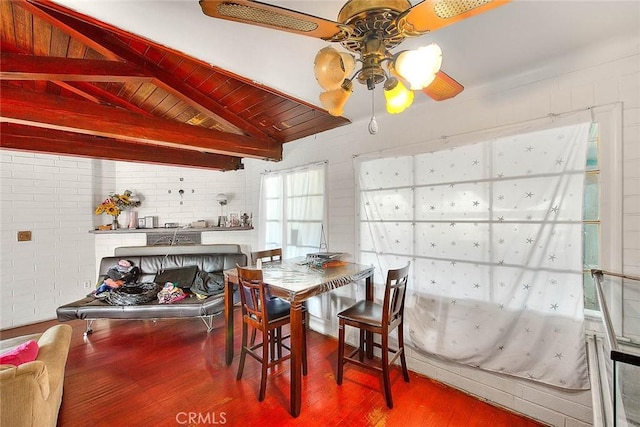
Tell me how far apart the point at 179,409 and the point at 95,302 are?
6.54 ft

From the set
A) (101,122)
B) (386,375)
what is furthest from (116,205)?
(386,375)

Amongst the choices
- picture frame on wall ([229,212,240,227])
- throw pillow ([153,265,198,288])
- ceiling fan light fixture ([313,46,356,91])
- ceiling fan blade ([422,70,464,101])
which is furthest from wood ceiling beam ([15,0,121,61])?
picture frame on wall ([229,212,240,227])

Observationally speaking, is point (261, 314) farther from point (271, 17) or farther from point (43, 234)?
point (43, 234)

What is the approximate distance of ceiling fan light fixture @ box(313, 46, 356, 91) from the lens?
0.99 metres

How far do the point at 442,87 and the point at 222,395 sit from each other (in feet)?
8.80

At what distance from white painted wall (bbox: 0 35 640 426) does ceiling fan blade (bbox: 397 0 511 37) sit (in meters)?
1.34

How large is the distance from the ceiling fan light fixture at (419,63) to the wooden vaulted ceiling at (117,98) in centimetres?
136

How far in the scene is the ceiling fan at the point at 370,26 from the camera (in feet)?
2.75

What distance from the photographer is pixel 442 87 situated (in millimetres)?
1489

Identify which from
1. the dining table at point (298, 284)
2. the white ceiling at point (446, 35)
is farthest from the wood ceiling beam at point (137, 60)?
the dining table at point (298, 284)

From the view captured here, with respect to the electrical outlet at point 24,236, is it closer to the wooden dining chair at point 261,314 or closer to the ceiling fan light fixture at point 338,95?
the wooden dining chair at point 261,314

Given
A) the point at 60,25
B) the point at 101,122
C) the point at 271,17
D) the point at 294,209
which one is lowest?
the point at 294,209

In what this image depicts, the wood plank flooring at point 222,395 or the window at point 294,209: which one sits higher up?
the window at point 294,209

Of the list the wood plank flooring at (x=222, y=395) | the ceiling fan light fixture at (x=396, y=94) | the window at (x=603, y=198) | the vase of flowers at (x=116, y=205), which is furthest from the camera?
the vase of flowers at (x=116, y=205)
